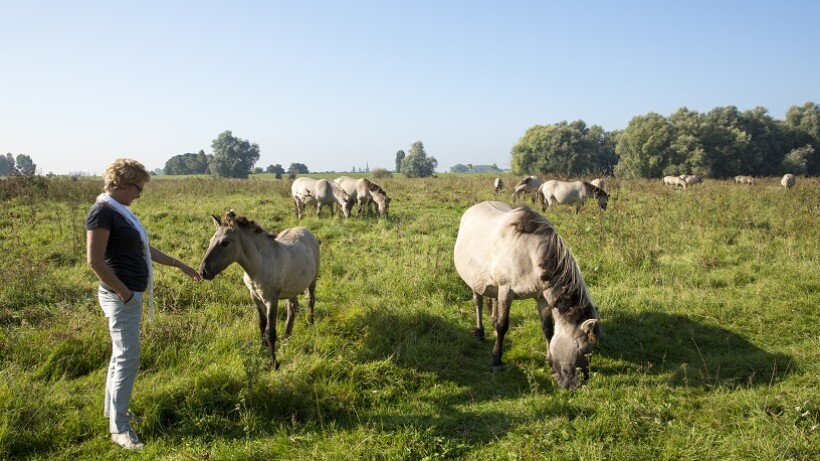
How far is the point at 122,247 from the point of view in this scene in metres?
3.46

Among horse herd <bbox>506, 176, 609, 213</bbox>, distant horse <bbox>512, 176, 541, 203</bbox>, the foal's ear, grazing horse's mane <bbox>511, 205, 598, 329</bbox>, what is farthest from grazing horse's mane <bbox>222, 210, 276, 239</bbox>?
distant horse <bbox>512, 176, 541, 203</bbox>

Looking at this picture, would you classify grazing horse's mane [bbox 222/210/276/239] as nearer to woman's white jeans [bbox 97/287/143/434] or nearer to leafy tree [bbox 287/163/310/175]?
woman's white jeans [bbox 97/287/143/434]

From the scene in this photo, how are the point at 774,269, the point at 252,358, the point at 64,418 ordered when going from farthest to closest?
the point at 774,269 < the point at 252,358 < the point at 64,418

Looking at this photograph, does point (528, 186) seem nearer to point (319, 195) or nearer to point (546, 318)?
point (319, 195)

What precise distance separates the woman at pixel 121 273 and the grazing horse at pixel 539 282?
12.5 ft

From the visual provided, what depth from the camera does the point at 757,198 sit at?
1597 centimetres

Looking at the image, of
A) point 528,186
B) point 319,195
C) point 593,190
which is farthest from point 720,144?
point 319,195

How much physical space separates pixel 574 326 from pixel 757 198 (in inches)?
648

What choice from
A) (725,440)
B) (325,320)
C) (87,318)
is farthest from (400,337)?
(87,318)

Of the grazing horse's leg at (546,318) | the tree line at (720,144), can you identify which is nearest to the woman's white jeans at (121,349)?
the grazing horse's leg at (546,318)

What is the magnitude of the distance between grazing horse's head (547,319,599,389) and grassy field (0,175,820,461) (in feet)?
0.71

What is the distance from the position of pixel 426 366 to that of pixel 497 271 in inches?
57.8

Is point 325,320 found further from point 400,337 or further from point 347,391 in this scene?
point 347,391

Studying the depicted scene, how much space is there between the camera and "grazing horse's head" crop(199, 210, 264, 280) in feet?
15.1
